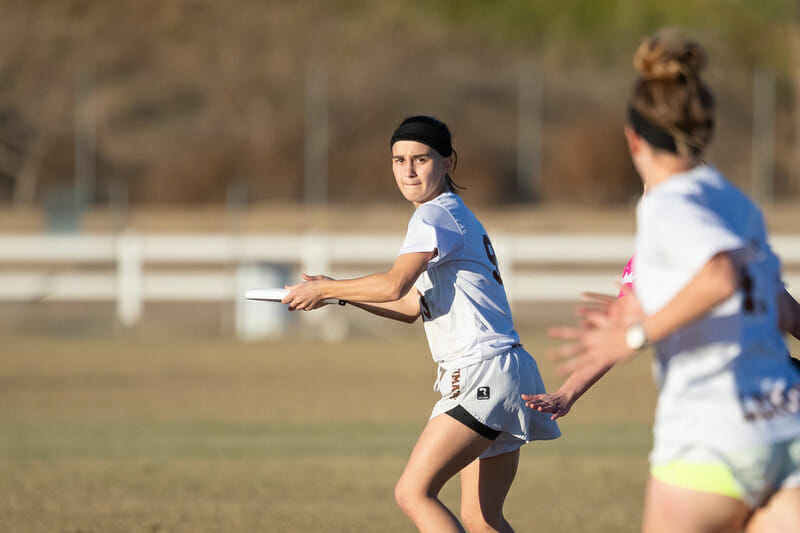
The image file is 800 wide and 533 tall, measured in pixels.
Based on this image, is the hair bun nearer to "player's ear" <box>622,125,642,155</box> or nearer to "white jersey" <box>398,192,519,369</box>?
"player's ear" <box>622,125,642,155</box>

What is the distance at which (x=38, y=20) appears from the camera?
4350 centimetres

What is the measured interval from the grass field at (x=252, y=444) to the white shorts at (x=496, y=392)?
2.42 metres

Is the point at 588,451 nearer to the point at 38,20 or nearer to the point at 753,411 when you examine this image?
the point at 753,411

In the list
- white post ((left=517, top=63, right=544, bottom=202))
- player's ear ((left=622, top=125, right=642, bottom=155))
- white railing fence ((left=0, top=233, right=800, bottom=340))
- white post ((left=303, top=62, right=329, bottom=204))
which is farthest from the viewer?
white post ((left=517, top=63, right=544, bottom=202))

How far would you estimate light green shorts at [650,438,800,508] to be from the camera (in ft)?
10.1

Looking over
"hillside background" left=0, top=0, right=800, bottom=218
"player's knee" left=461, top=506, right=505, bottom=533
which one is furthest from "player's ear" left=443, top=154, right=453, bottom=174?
"hillside background" left=0, top=0, right=800, bottom=218

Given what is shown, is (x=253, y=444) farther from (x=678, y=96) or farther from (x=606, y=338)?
(x=678, y=96)

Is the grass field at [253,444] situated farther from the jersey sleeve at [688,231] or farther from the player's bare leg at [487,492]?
the jersey sleeve at [688,231]

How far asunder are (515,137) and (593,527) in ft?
134

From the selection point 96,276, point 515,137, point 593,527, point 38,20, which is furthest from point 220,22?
point 593,527

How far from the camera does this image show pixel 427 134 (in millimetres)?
4621

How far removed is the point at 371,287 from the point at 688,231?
149 cm

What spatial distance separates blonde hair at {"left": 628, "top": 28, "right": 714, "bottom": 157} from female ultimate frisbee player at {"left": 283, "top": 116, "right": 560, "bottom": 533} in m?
1.29

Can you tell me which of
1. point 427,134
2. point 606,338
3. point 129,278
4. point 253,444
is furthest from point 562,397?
point 129,278
